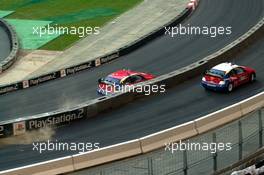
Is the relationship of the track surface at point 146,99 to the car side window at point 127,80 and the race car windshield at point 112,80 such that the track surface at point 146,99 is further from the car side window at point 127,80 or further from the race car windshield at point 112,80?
the car side window at point 127,80

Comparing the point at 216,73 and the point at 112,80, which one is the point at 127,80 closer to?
the point at 112,80

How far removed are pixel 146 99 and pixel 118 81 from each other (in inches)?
96.0

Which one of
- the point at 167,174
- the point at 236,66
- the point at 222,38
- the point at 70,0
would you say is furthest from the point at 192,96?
the point at 70,0

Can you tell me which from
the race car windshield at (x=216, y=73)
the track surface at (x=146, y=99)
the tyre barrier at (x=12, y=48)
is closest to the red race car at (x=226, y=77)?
the race car windshield at (x=216, y=73)

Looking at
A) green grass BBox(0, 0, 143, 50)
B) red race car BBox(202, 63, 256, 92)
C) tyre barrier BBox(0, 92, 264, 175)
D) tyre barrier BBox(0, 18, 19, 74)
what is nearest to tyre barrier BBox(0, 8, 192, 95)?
tyre barrier BBox(0, 18, 19, 74)

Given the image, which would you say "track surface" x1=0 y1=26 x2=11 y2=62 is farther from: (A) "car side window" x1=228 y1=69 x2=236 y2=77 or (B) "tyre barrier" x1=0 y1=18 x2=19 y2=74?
(A) "car side window" x1=228 y1=69 x2=236 y2=77

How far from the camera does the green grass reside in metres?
58.3

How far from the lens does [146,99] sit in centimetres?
3719

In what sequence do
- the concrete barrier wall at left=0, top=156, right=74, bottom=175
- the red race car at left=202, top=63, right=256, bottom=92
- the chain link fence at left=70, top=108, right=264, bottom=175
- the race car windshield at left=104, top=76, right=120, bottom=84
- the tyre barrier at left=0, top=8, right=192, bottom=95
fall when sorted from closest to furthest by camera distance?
1. the chain link fence at left=70, top=108, right=264, bottom=175
2. the concrete barrier wall at left=0, top=156, right=74, bottom=175
3. the red race car at left=202, top=63, right=256, bottom=92
4. the race car windshield at left=104, top=76, right=120, bottom=84
5. the tyre barrier at left=0, top=8, right=192, bottom=95

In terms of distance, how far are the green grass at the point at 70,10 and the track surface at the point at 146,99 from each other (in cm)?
865

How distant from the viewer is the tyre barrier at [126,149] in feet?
80.5

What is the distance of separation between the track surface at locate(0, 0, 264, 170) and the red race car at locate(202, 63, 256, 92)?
0.44m

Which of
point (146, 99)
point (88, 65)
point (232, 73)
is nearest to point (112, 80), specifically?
point (146, 99)

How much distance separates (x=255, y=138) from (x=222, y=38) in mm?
25664
